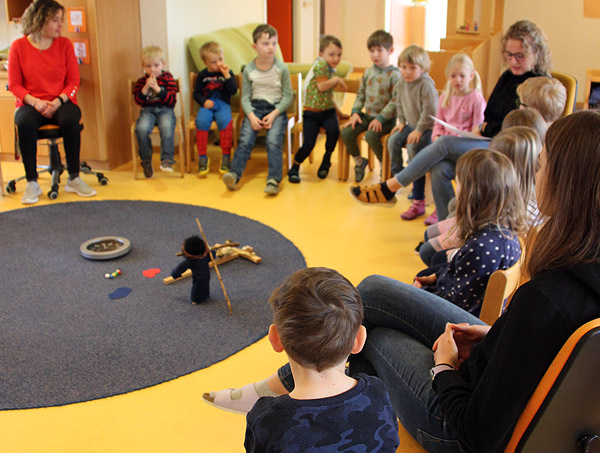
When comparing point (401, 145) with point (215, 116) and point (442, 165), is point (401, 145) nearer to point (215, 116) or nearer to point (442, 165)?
point (442, 165)

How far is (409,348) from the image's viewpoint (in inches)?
65.7

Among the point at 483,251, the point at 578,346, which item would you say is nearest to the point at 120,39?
the point at 483,251

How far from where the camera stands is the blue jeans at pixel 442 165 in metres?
3.63

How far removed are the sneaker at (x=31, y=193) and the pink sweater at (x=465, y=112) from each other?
2672mm

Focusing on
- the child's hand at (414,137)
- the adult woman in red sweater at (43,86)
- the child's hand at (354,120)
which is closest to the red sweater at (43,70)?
the adult woman in red sweater at (43,86)

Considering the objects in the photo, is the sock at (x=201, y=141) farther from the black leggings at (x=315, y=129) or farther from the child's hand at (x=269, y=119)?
the black leggings at (x=315, y=129)

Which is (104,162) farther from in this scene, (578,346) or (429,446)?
(578,346)

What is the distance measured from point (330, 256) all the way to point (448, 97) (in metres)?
1.43

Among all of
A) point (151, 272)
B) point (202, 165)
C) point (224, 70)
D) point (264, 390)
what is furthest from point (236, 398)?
point (224, 70)

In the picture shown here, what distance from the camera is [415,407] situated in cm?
157

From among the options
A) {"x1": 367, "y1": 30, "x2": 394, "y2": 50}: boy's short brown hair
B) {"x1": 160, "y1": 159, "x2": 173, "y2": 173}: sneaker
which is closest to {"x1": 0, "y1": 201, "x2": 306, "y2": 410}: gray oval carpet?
{"x1": 160, "y1": 159, "x2": 173, "y2": 173}: sneaker

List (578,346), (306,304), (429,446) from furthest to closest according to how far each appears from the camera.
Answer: (429,446) < (306,304) < (578,346)

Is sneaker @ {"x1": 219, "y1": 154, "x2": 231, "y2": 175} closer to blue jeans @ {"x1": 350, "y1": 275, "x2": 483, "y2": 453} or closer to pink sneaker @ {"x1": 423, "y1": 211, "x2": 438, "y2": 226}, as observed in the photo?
pink sneaker @ {"x1": 423, "y1": 211, "x2": 438, "y2": 226}

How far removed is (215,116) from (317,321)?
13.0ft
